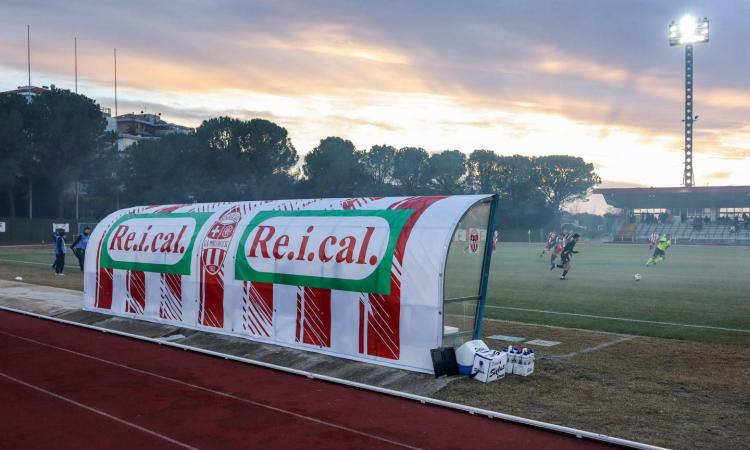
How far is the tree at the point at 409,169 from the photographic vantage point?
90938mm

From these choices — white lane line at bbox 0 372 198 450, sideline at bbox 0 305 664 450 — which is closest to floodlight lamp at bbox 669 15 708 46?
sideline at bbox 0 305 664 450

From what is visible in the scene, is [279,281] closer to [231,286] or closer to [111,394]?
[231,286]

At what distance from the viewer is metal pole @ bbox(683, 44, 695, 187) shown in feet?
293

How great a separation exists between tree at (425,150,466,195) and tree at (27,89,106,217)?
143 feet

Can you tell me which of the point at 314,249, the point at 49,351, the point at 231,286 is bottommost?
the point at 49,351

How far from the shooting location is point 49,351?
13297 mm

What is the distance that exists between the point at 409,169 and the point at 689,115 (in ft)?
129

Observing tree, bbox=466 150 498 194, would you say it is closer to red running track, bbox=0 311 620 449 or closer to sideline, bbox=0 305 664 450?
sideline, bbox=0 305 664 450

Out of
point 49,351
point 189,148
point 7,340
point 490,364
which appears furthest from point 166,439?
point 189,148

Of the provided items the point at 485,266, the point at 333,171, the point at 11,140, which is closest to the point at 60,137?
the point at 11,140

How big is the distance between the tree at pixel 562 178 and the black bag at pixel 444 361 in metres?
90.2

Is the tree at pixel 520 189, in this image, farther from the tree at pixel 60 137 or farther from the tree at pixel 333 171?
the tree at pixel 60 137

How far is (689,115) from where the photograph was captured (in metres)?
91.9

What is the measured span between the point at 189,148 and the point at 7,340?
63290mm
